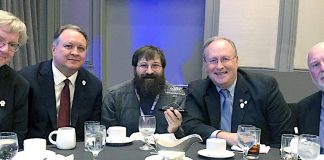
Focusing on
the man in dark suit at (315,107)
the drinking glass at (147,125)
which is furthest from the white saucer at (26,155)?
the man in dark suit at (315,107)

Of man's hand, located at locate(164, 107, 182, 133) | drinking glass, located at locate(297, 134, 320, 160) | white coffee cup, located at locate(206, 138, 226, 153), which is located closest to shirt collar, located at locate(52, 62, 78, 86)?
man's hand, located at locate(164, 107, 182, 133)

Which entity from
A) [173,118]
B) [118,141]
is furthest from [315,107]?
[118,141]

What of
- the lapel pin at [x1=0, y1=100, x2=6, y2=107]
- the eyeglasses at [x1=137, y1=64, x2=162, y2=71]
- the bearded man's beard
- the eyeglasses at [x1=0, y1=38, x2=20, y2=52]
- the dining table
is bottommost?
the dining table

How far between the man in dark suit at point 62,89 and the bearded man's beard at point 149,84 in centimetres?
30

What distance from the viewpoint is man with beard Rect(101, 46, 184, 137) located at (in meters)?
2.93

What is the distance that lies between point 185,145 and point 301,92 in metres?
2.77

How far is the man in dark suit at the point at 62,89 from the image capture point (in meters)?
2.73

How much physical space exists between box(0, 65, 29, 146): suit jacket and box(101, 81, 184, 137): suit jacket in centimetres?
59

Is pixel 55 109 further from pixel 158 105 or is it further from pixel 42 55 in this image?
pixel 42 55

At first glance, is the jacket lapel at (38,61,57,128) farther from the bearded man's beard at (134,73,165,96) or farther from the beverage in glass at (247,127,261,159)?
the beverage in glass at (247,127,261,159)

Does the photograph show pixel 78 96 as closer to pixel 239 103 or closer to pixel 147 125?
pixel 147 125

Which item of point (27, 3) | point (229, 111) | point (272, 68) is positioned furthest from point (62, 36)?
point (272, 68)

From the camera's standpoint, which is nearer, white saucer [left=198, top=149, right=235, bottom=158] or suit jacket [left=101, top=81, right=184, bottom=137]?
white saucer [left=198, top=149, right=235, bottom=158]

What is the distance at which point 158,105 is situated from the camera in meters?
3.00
